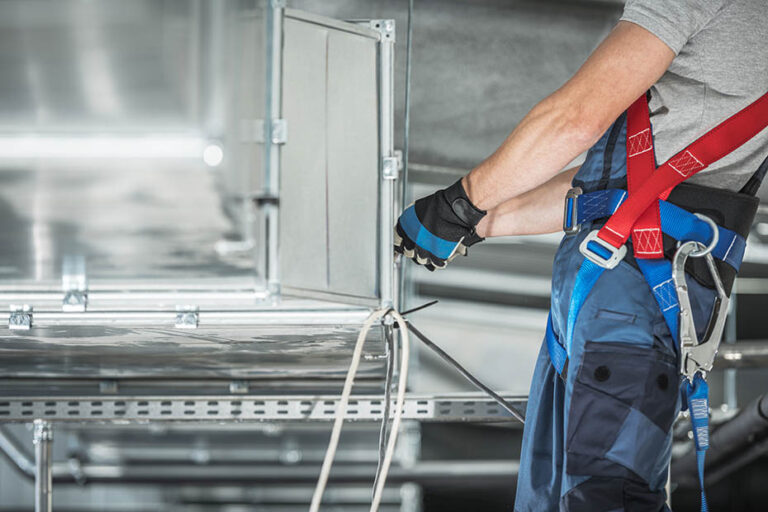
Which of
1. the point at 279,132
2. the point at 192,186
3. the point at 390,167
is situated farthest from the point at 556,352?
the point at 192,186

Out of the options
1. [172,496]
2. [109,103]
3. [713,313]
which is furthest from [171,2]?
[172,496]

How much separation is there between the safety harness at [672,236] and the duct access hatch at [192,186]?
312mm

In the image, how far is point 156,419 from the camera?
1.66 meters

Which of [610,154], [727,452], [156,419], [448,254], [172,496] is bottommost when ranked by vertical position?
[172,496]

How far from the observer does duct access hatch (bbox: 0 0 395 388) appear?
67 cm

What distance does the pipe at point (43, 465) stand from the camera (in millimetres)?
1687

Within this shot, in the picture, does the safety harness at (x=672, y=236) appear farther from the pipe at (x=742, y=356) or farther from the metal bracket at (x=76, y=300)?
the pipe at (x=742, y=356)

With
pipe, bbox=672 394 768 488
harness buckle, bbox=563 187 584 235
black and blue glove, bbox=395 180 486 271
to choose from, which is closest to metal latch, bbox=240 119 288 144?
black and blue glove, bbox=395 180 486 271

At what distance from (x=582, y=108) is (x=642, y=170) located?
0.12m

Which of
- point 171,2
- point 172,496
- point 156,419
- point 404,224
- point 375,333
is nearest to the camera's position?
point 171,2

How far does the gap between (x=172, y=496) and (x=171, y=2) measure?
364 cm

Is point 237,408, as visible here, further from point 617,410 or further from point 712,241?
point 712,241

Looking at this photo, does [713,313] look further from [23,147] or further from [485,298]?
[485,298]

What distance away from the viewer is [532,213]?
4.71 feet
